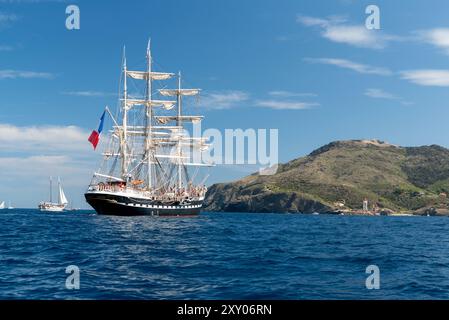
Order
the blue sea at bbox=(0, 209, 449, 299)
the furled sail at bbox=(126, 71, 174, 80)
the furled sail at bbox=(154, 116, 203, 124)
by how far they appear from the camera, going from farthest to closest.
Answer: the furled sail at bbox=(154, 116, 203, 124)
the furled sail at bbox=(126, 71, 174, 80)
the blue sea at bbox=(0, 209, 449, 299)

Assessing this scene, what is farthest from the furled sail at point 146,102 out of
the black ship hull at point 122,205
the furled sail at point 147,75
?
the black ship hull at point 122,205

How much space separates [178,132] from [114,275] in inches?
5521

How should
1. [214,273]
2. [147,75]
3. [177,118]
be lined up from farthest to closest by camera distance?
[177,118] → [147,75] → [214,273]

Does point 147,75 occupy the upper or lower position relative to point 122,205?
upper

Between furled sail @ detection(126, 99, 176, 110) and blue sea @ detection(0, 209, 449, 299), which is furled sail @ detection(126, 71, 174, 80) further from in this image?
blue sea @ detection(0, 209, 449, 299)

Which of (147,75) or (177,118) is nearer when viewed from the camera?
(147,75)

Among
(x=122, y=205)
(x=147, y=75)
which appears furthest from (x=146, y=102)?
(x=122, y=205)

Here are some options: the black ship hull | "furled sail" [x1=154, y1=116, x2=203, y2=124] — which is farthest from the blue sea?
"furled sail" [x1=154, y1=116, x2=203, y2=124]

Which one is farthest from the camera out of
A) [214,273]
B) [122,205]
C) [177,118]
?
[177,118]

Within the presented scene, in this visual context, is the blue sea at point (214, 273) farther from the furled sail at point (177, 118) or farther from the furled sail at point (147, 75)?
the furled sail at point (177, 118)

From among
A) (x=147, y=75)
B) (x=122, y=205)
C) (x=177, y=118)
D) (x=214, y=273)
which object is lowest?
(x=214, y=273)

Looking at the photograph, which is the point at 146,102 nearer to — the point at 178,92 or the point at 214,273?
the point at 178,92
